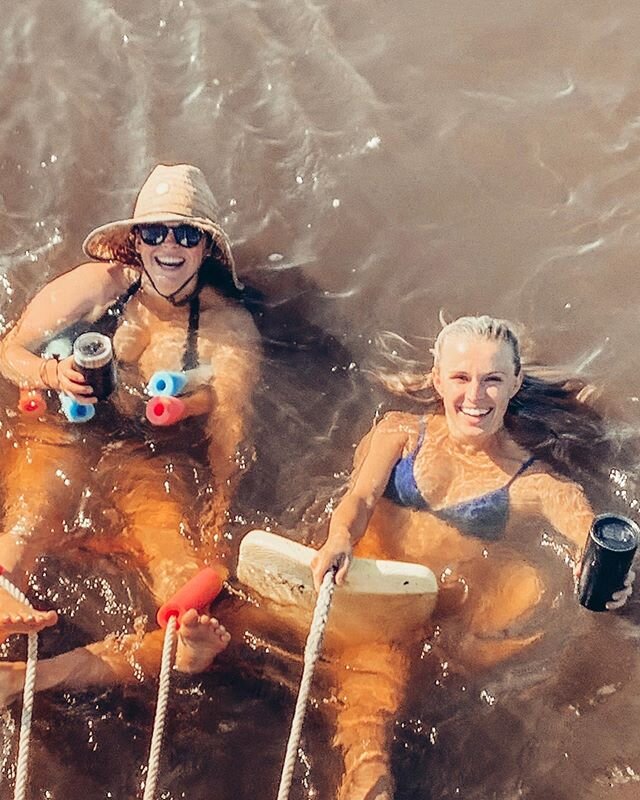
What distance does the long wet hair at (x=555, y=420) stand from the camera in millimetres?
5992

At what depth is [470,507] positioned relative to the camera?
5426mm

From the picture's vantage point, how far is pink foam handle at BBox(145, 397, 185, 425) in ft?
18.4

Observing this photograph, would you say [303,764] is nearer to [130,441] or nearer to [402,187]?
[130,441]

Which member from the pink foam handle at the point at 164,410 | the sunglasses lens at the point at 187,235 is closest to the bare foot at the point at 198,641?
the pink foam handle at the point at 164,410

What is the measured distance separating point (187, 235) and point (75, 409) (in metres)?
1.16

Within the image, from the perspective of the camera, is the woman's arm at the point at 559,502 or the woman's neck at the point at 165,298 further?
the woman's neck at the point at 165,298

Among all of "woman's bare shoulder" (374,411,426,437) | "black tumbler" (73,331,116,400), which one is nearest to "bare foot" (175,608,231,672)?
"black tumbler" (73,331,116,400)

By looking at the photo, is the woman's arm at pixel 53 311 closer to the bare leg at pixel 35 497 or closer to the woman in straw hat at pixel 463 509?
the bare leg at pixel 35 497

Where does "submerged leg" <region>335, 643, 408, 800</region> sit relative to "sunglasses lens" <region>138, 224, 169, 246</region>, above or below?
below

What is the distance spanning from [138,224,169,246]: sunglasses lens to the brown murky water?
3.73ft

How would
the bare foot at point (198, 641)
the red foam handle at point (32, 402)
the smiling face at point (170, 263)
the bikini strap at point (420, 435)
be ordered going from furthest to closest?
the smiling face at point (170, 263)
the red foam handle at point (32, 402)
the bikini strap at point (420, 435)
the bare foot at point (198, 641)

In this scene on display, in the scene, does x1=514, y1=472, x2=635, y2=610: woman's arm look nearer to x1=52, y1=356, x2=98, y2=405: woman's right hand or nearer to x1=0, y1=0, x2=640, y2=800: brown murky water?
x1=0, y1=0, x2=640, y2=800: brown murky water

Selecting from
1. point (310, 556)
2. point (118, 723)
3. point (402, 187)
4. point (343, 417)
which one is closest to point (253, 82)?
point (402, 187)

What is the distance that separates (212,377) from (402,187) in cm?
245
